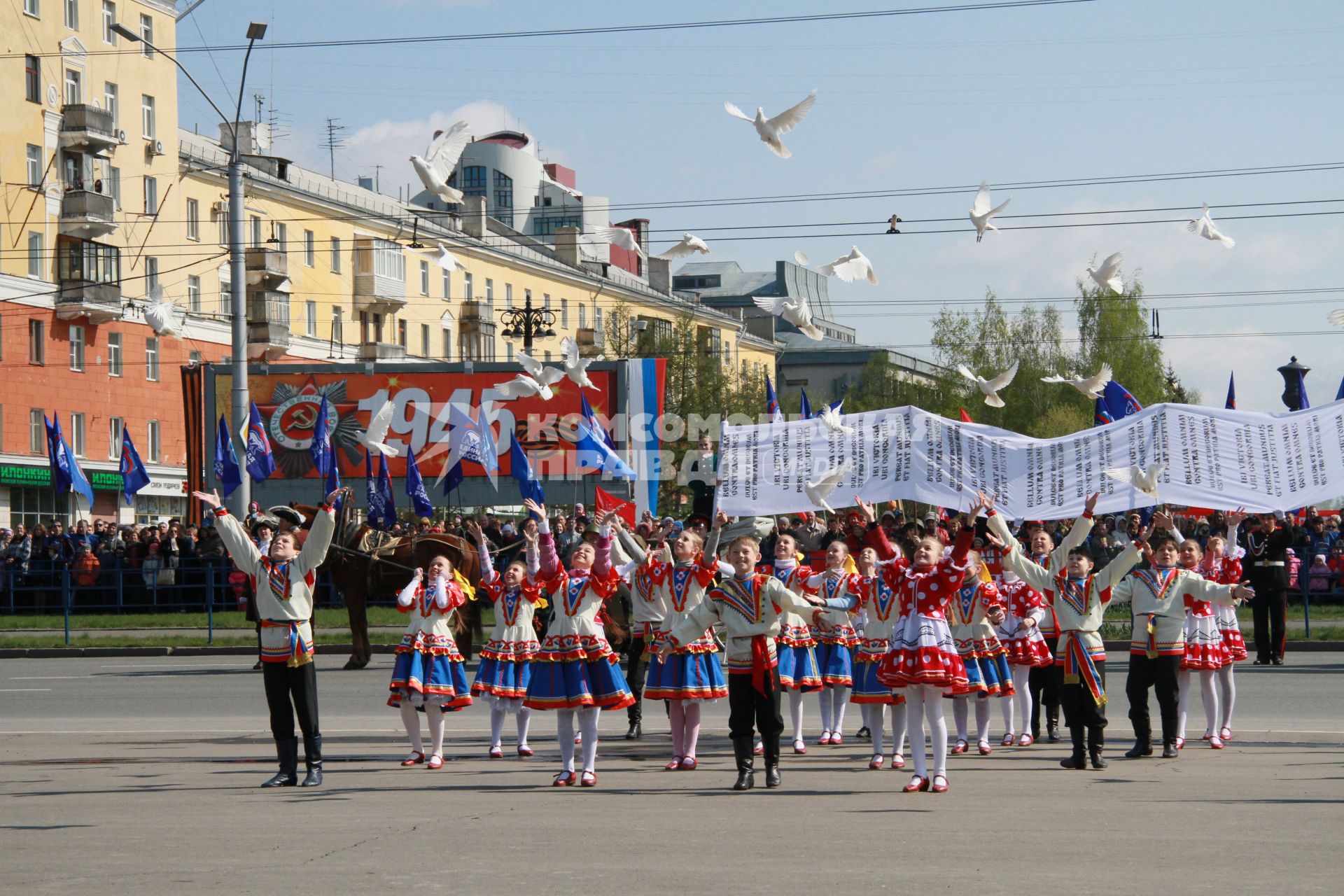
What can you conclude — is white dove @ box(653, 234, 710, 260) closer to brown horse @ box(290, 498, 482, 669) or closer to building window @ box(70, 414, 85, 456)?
brown horse @ box(290, 498, 482, 669)

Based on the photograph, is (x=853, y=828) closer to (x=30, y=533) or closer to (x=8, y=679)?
(x=8, y=679)

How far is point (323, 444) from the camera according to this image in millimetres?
33094

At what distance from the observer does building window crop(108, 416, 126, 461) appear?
4994cm

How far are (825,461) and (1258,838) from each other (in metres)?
14.5

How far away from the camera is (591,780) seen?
10633mm

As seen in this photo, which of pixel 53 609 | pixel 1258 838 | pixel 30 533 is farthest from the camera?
pixel 30 533

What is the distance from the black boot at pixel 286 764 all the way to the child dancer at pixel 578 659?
5.13 feet

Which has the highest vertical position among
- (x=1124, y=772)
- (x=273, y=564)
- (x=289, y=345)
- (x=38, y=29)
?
(x=38, y=29)

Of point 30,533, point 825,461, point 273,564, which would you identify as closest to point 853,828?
point 273,564

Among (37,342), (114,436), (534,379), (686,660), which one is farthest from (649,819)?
(114,436)

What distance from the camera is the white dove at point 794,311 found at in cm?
1509

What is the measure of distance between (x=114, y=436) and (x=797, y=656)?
138ft

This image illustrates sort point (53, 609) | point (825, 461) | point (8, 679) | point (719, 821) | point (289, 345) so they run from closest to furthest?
point (719, 821)
point (8, 679)
point (825, 461)
point (53, 609)
point (289, 345)

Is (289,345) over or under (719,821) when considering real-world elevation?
over
